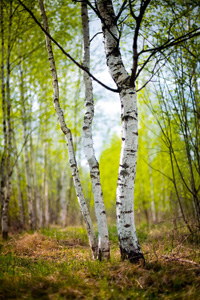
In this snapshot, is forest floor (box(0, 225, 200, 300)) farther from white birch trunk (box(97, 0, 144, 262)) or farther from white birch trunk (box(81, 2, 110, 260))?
white birch trunk (box(81, 2, 110, 260))

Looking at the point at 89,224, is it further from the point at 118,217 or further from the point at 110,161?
the point at 110,161

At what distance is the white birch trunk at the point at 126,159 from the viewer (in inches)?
112

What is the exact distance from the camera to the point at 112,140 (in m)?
15.0

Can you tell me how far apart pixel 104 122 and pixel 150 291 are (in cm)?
1031

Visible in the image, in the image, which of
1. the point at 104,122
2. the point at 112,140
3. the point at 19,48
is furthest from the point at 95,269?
the point at 112,140

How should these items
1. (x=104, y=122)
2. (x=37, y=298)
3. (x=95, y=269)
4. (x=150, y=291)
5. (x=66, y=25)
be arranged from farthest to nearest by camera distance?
(x=104, y=122) < (x=66, y=25) < (x=95, y=269) < (x=150, y=291) < (x=37, y=298)

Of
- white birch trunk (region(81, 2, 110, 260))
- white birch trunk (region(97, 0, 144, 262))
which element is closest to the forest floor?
white birch trunk (region(97, 0, 144, 262))

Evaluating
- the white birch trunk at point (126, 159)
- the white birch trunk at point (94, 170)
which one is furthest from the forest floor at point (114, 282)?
the white birch trunk at point (94, 170)

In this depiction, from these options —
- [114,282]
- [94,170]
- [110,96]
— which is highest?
[110,96]

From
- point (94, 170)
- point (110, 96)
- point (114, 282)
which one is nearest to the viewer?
point (114, 282)

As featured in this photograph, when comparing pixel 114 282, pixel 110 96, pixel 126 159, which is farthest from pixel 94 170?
pixel 110 96

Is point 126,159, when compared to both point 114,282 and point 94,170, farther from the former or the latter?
point 114,282

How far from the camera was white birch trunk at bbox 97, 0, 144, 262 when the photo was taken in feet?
9.37

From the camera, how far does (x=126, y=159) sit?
300 cm
